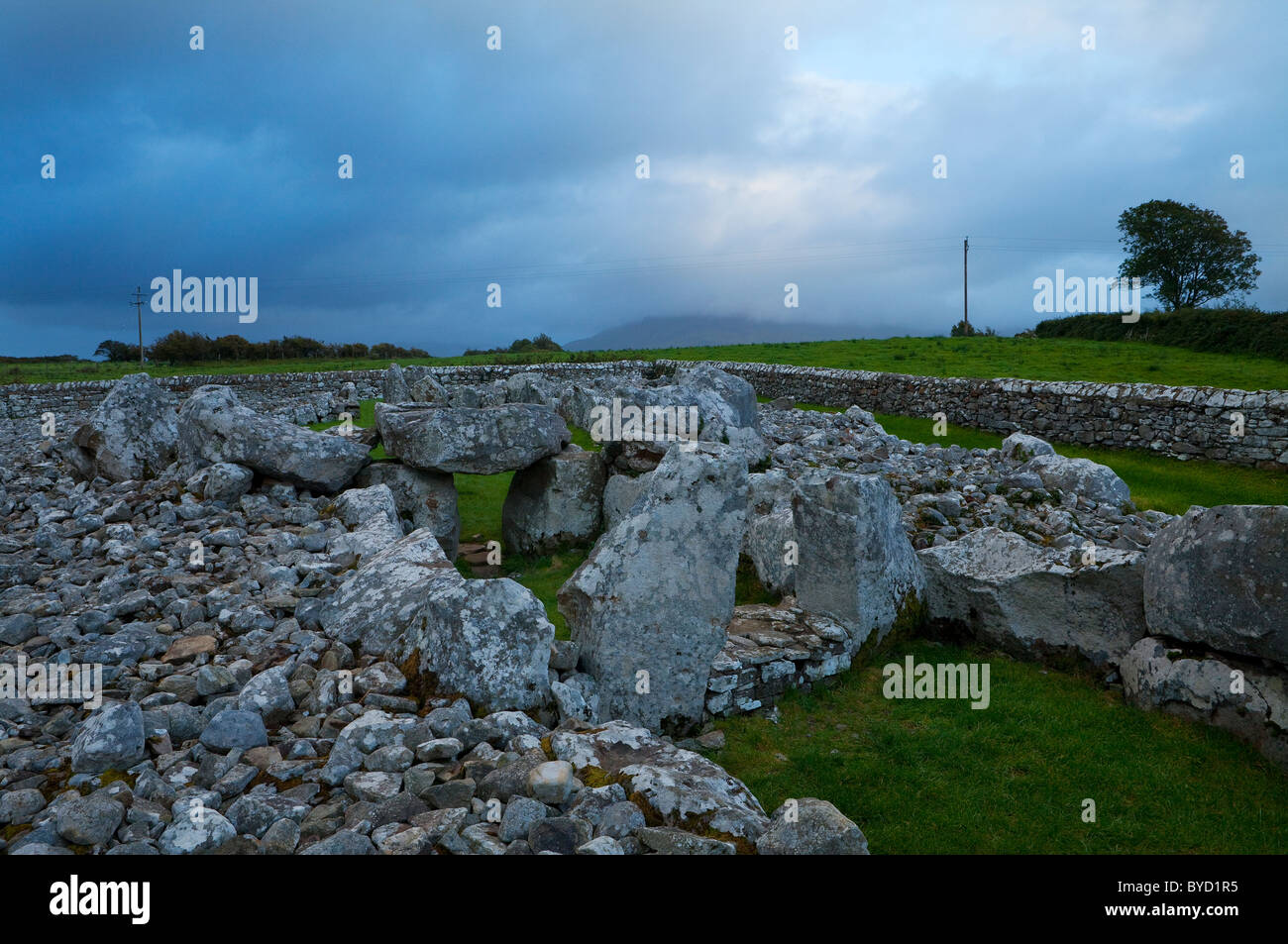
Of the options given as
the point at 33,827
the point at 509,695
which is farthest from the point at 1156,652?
the point at 33,827

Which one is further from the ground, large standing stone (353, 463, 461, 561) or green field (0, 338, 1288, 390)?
green field (0, 338, 1288, 390)

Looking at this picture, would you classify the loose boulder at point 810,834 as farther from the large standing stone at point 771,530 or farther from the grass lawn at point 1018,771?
the large standing stone at point 771,530

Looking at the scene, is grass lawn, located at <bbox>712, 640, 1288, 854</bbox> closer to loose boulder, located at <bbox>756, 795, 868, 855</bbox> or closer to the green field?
loose boulder, located at <bbox>756, 795, 868, 855</bbox>

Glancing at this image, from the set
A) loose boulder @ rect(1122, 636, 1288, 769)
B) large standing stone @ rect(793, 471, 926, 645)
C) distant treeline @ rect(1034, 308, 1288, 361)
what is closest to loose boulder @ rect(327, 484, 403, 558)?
large standing stone @ rect(793, 471, 926, 645)

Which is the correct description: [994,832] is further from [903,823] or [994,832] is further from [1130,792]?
[1130,792]

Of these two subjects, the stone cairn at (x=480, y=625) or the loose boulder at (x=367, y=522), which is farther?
the loose boulder at (x=367, y=522)

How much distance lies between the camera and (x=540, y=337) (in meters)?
49.0

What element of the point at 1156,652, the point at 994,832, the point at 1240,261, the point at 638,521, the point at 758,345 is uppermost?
the point at 1240,261

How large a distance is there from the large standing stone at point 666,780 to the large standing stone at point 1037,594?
443cm

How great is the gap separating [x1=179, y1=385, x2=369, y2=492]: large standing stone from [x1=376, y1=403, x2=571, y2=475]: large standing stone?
680mm

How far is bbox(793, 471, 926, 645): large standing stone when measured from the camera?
7.93 m

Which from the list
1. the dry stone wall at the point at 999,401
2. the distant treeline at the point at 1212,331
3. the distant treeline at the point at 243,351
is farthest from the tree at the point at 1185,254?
the distant treeline at the point at 243,351

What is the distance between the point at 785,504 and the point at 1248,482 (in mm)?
10366

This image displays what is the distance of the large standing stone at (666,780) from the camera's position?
14.2 ft
